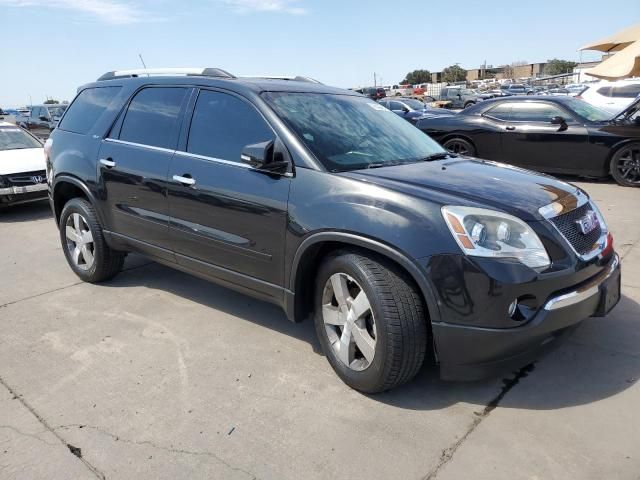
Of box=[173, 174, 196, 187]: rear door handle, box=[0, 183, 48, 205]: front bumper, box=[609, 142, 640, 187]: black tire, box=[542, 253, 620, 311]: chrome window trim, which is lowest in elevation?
box=[609, 142, 640, 187]: black tire

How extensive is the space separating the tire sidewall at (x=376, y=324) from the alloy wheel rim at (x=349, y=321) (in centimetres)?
3

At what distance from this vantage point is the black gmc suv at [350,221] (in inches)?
103

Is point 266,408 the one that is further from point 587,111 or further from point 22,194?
point 587,111

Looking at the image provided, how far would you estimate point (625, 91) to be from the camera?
47.6 feet

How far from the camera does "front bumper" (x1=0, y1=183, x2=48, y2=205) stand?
A: 802cm

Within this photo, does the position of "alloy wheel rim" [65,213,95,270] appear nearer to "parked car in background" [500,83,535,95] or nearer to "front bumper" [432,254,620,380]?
"front bumper" [432,254,620,380]

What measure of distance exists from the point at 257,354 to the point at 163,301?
52.2 inches

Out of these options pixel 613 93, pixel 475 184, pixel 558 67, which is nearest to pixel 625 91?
pixel 613 93

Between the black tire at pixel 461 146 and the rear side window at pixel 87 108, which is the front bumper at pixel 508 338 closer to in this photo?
the rear side window at pixel 87 108

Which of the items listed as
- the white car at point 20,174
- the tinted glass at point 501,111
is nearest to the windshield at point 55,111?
the white car at point 20,174

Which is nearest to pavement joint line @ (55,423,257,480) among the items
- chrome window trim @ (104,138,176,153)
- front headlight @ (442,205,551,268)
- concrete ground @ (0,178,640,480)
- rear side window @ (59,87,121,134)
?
concrete ground @ (0,178,640,480)

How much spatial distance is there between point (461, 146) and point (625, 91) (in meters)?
7.64

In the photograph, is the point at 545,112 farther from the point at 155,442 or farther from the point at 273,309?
the point at 155,442

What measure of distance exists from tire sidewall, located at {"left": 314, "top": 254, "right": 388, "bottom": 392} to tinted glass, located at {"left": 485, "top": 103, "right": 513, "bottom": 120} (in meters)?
7.64
